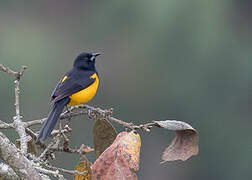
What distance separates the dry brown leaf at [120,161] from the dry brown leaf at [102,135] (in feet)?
0.92

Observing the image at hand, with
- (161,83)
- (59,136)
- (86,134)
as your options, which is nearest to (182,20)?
(161,83)

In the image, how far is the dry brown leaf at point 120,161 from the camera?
2.50m

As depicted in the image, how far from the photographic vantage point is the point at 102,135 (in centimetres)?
287

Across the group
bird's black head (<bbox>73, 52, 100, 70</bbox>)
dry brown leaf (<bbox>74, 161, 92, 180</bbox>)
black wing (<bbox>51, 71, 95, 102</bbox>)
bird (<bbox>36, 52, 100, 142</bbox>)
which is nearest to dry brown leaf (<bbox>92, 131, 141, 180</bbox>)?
dry brown leaf (<bbox>74, 161, 92, 180</bbox>)

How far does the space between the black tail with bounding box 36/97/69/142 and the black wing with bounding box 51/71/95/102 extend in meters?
0.06

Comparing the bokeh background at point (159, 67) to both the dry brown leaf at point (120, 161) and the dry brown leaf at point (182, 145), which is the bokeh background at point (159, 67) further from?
the dry brown leaf at point (120, 161)

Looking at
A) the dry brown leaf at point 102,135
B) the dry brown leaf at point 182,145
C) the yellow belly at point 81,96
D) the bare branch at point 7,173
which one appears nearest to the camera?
the bare branch at point 7,173

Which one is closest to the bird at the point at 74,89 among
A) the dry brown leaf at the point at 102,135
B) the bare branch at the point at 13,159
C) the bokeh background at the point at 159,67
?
the dry brown leaf at the point at 102,135

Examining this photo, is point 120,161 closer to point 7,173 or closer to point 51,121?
point 7,173

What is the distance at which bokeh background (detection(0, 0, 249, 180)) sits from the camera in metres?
25.6

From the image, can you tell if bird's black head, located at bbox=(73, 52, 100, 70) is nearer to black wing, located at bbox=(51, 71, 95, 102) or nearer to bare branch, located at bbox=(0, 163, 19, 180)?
black wing, located at bbox=(51, 71, 95, 102)

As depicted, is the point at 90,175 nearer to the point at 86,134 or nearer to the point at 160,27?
the point at 86,134

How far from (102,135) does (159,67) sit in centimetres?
2702

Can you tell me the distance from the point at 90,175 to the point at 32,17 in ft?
105
